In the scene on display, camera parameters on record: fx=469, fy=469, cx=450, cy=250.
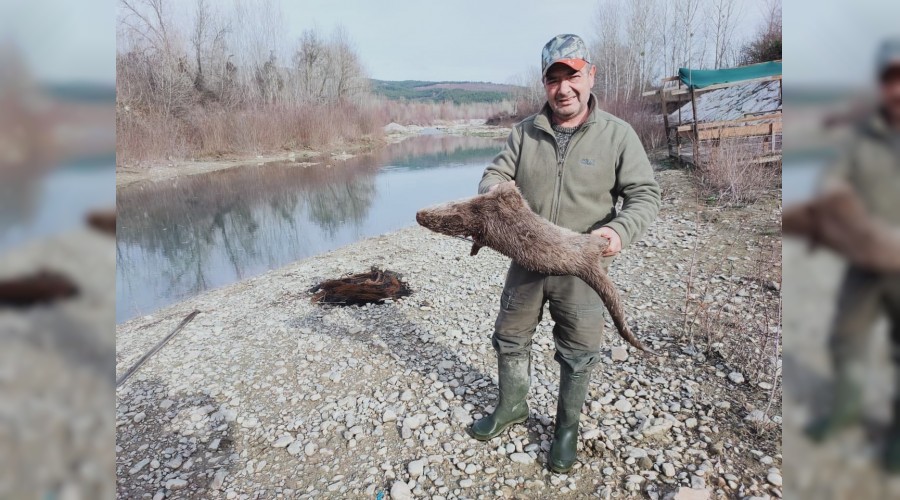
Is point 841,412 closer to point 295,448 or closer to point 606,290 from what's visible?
point 606,290

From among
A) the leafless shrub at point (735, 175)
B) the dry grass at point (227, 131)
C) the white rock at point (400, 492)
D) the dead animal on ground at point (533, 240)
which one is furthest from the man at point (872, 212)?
the dry grass at point (227, 131)

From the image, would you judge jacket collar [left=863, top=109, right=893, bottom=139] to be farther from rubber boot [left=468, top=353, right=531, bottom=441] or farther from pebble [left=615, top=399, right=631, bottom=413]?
pebble [left=615, top=399, right=631, bottom=413]

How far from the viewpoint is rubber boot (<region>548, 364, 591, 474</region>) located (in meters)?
2.93

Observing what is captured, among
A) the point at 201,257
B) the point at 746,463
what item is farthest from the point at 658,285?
the point at 201,257

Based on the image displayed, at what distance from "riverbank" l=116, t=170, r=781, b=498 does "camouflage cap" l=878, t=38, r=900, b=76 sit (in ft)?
9.48

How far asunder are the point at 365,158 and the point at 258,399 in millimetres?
24039

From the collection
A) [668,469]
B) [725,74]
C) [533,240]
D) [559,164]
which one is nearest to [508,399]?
[668,469]

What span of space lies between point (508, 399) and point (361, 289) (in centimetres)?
364

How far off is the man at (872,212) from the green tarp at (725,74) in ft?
51.1

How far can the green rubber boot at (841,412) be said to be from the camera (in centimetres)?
53

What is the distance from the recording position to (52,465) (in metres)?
0.59

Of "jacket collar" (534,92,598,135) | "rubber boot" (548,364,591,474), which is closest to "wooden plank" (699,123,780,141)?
"jacket collar" (534,92,598,135)

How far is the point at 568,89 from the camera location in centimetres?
254

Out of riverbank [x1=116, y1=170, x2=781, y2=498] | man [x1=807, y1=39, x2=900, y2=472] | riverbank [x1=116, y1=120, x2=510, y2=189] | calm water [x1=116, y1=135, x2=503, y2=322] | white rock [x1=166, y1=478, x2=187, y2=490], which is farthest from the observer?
riverbank [x1=116, y1=120, x2=510, y2=189]
